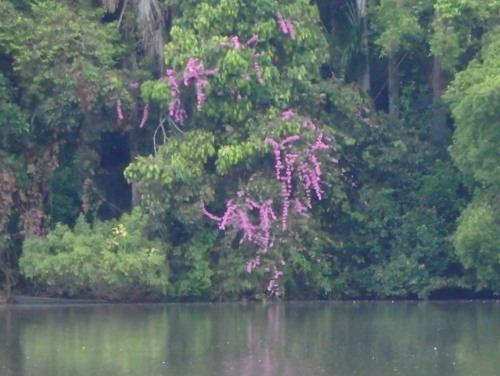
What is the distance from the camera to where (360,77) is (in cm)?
2962

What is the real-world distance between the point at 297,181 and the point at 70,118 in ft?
15.7

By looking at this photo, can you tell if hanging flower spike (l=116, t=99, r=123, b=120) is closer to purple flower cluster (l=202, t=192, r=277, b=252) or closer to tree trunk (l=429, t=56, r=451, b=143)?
purple flower cluster (l=202, t=192, r=277, b=252)

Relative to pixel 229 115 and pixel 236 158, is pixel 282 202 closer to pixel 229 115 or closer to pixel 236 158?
pixel 236 158

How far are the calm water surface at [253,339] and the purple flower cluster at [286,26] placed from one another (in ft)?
18.2

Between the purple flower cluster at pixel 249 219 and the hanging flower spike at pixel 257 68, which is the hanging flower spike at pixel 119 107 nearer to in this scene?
the purple flower cluster at pixel 249 219

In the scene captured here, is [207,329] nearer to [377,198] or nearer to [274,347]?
[274,347]

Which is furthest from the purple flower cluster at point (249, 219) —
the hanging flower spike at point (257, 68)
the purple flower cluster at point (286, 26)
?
the purple flower cluster at point (286, 26)

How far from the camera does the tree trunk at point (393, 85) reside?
29391 millimetres

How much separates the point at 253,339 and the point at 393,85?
36.5ft

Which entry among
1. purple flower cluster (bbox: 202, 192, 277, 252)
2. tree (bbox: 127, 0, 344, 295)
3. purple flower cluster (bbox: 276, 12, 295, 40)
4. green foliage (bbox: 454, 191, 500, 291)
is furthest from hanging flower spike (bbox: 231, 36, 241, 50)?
green foliage (bbox: 454, 191, 500, 291)

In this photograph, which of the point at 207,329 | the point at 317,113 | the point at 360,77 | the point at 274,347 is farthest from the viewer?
the point at 360,77

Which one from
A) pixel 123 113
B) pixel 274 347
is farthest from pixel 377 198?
pixel 274 347

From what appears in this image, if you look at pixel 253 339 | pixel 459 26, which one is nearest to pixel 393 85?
pixel 459 26

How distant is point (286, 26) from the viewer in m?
26.5
